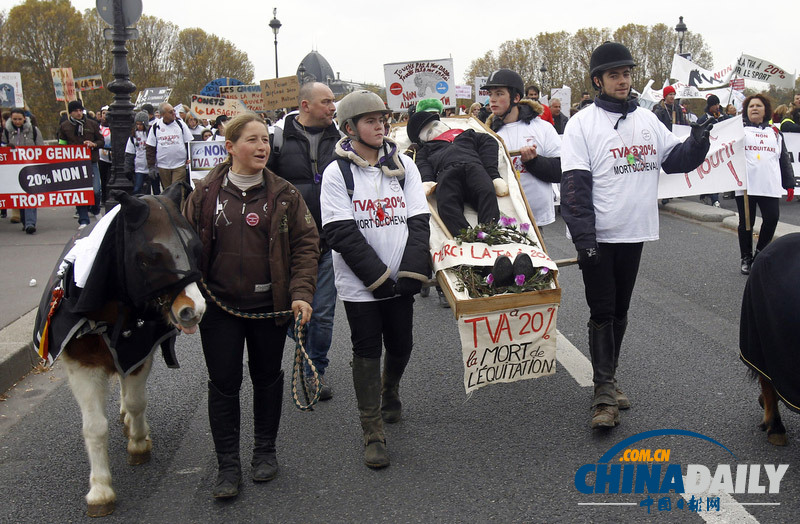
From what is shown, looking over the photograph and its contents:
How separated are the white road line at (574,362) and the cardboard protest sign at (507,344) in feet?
3.20

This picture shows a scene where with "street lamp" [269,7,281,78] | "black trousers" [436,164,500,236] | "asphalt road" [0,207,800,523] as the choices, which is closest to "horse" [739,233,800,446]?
"asphalt road" [0,207,800,523]

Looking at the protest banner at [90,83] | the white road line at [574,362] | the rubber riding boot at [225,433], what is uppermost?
the protest banner at [90,83]

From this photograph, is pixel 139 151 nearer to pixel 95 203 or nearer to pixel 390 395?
pixel 95 203

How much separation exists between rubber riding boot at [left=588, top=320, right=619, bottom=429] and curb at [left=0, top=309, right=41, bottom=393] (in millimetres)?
4270

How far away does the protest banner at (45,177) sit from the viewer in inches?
453

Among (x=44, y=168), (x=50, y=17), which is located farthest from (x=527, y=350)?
(x=50, y=17)

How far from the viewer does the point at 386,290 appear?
415 cm

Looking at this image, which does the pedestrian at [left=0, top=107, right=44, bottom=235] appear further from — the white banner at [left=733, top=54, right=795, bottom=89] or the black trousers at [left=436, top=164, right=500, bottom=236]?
the white banner at [left=733, top=54, right=795, bottom=89]

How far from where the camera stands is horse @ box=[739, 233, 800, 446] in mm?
3729

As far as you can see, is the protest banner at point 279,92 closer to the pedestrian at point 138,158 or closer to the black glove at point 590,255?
the pedestrian at point 138,158

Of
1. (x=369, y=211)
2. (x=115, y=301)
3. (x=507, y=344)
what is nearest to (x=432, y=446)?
(x=507, y=344)

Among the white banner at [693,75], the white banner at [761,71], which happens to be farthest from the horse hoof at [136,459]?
the white banner at [693,75]

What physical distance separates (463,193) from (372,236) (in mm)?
1303

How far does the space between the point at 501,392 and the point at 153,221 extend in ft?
9.09
